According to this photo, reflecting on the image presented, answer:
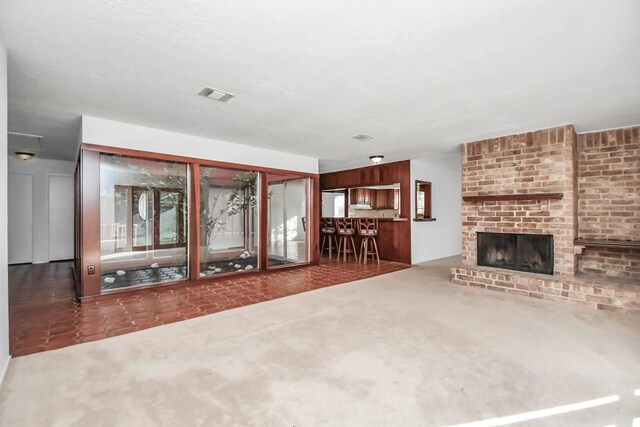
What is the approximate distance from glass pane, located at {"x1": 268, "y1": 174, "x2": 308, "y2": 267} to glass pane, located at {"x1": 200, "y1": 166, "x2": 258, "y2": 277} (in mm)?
437

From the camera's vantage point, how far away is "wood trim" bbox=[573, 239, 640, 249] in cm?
385

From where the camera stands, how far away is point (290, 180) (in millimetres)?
6516

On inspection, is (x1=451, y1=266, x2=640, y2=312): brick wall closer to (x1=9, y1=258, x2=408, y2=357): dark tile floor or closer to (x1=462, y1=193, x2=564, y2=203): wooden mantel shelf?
(x1=462, y1=193, x2=564, y2=203): wooden mantel shelf

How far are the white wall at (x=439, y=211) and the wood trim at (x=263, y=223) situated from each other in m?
3.40

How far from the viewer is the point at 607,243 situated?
13.1 feet

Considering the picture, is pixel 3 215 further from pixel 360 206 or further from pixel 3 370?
pixel 360 206

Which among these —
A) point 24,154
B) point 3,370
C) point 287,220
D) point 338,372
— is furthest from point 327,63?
point 24,154

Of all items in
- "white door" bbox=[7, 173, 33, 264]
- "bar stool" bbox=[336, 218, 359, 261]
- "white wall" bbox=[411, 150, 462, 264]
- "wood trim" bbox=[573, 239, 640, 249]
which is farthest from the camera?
"bar stool" bbox=[336, 218, 359, 261]

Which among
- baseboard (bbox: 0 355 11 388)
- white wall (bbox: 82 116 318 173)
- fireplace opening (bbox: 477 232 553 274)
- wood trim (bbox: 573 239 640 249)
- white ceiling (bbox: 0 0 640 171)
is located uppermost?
white ceiling (bbox: 0 0 640 171)

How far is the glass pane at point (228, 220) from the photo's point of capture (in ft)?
16.6

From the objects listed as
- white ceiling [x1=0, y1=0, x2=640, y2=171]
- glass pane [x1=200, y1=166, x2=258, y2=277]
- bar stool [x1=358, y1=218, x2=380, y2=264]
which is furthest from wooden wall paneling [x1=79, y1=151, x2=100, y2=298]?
bar stool [x1=358, y1=218, x2=380, y2=264]

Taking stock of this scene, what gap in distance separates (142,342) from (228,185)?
322 cm

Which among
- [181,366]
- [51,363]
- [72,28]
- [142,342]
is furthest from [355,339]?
[72,28]

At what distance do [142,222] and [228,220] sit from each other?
1364mm
